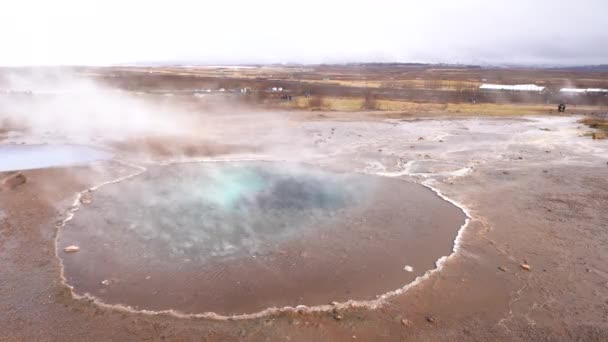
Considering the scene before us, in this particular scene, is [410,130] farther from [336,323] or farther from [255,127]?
[336,323]

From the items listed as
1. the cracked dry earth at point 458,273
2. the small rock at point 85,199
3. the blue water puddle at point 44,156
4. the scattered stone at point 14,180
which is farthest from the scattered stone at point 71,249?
the blue water puddle at point 44,156

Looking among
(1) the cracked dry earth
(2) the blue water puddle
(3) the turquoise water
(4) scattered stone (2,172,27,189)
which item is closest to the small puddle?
(3) the turquoise water

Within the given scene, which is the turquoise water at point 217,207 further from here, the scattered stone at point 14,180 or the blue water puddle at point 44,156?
the blue water puddle at point 44,156

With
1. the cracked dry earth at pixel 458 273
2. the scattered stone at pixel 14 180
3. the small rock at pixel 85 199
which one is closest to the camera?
the cracked dry earth at pixel 458 273

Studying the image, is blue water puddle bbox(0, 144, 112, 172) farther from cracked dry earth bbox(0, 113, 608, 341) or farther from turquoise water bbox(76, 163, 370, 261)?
turquoise water bbox(76, 163, 370, 261)

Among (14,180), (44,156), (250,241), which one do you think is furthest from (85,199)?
(44,156)

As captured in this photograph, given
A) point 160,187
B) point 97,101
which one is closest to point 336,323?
point 160,187
